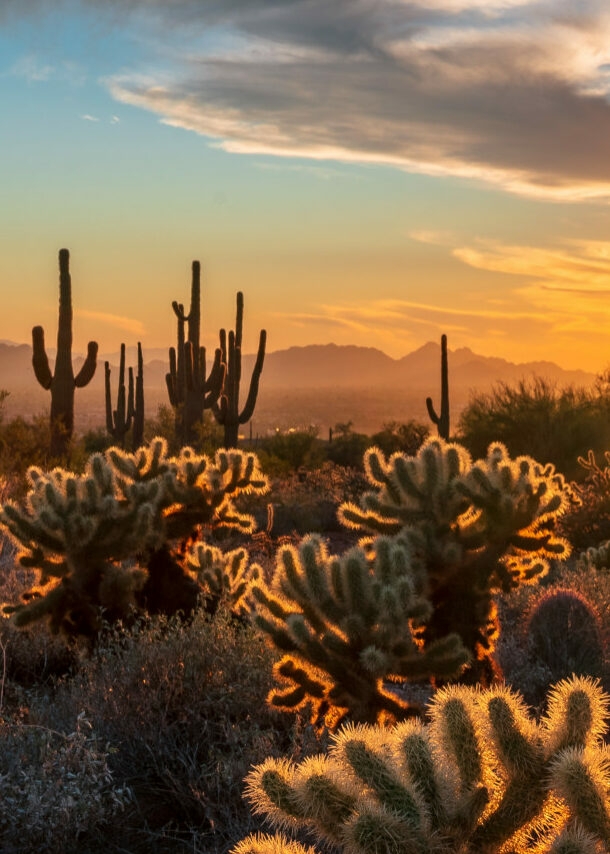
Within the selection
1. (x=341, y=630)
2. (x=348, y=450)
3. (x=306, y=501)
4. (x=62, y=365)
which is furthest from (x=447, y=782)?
(x=348, y=450)

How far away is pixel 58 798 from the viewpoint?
19.1 feet

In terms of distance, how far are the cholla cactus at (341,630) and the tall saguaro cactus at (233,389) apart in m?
22.1

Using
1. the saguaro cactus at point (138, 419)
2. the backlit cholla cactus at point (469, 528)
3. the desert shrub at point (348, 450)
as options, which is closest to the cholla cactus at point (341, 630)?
the backlit cholla cactus at point (469, 528)

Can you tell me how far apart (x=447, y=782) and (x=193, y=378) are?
27583 millimetres

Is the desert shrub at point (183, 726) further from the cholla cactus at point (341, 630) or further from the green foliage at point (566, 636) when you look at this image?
the green foliage at point (566, 636)

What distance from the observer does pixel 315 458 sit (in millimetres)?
35125

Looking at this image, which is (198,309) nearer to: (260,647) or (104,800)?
(260,647)

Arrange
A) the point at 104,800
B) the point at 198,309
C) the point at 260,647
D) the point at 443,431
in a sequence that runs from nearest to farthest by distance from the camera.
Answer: the point at 104,800 → the point at 260,647 → the point at 198,309 → the point at 443,431

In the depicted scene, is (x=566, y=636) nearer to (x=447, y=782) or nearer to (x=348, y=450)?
(x=447, y=782)

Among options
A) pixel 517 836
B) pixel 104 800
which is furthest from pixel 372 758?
pixel 104 800

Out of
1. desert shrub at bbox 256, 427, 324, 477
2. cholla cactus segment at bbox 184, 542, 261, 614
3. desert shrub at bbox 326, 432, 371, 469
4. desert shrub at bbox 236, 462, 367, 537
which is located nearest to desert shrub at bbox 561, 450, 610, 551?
desert shrub at bbox 236, 462, 367, 537

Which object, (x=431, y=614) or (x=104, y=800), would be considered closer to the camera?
(x=104, y=800)

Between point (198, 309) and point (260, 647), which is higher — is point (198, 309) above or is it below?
above

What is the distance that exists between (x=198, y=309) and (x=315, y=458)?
22.6 ft
